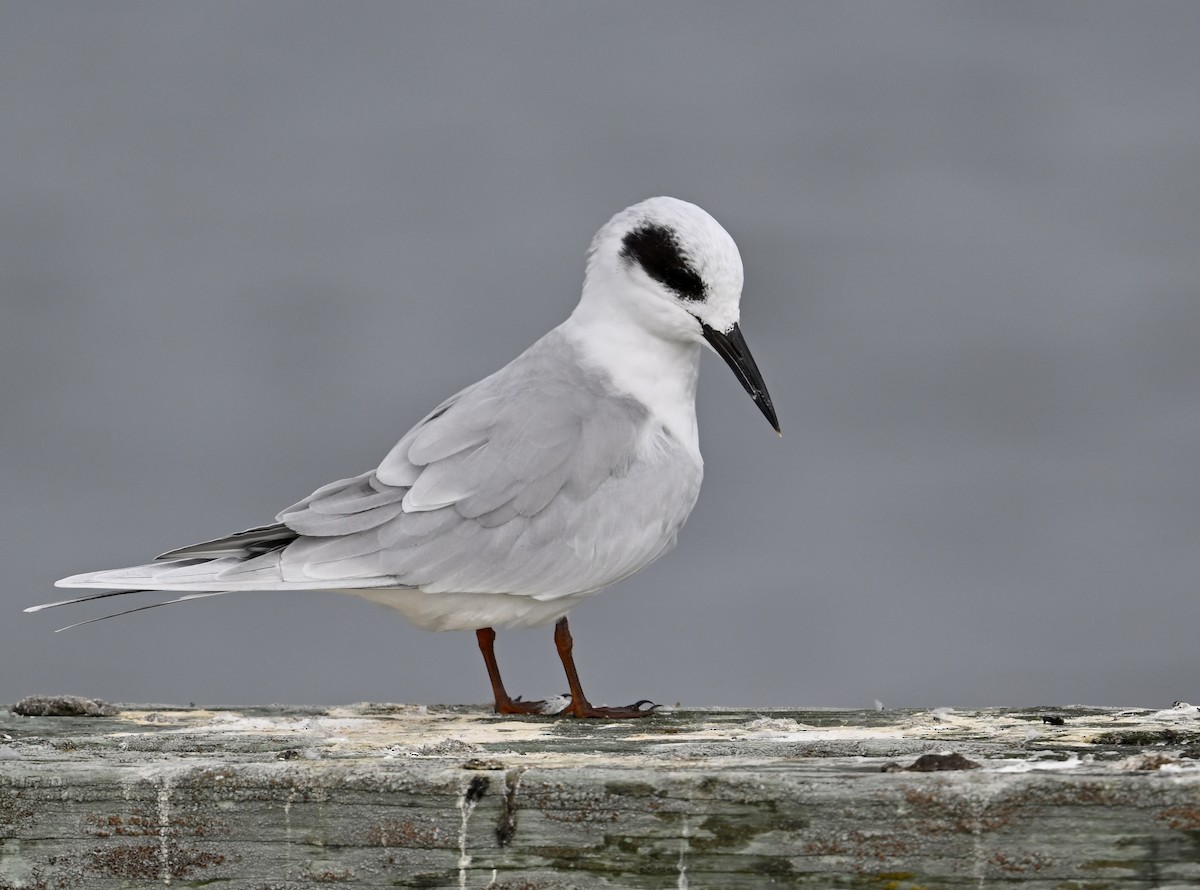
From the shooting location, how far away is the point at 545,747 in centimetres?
318

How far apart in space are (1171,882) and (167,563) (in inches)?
96.6

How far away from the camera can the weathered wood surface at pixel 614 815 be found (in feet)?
8.44

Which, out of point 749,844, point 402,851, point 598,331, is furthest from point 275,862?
point 598,331

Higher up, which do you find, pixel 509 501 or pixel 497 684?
pixel 509 501

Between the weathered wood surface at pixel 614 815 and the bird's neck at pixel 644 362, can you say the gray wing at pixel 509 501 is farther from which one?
the weathered wood surface at pixel 614 815

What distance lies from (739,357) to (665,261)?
1.11ft

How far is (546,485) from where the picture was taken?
420cm

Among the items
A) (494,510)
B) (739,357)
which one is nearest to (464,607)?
(494,510)

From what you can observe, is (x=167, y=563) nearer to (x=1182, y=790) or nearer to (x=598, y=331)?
(x=598, y=331)

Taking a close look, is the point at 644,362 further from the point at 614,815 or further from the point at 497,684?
the point at 614,815

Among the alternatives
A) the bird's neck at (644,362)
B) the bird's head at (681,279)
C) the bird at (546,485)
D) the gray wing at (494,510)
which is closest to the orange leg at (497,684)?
the bird at (546,485)

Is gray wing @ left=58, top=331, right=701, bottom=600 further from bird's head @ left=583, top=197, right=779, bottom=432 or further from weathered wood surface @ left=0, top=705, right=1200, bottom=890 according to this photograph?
weathered wood surface @ left=0, top=705, right=1200, bottom=890

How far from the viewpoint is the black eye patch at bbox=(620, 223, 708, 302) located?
438 cm

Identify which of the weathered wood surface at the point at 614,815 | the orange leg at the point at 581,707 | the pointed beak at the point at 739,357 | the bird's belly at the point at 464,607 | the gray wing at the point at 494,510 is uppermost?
the pointed beak at the point at 739,357
